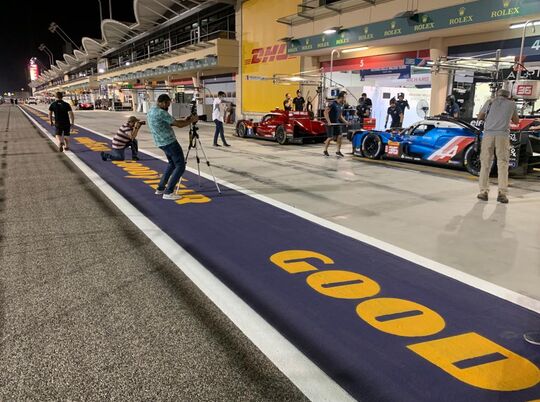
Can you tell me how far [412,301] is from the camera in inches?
127

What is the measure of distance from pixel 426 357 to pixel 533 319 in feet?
3.46

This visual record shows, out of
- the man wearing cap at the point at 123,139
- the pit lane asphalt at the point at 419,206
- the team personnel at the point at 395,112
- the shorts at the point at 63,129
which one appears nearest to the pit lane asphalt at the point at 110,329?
the pit lane asphalt at the point at 419,206

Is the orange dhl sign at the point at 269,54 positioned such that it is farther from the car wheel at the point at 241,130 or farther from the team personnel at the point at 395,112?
the team personnel at the point at 395,112

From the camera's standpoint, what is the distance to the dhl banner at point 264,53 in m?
23.0

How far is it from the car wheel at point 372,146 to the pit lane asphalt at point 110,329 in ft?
25.2

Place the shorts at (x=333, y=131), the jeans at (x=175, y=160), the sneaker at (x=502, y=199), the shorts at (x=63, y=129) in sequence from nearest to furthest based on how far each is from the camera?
the jeans at (x=175, y=160), the sneaker at (x=502, y=199), the shorts at (x=333, y=131), the shorts at (x=63, y=129)

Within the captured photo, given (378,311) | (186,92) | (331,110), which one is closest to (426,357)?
(378,311)

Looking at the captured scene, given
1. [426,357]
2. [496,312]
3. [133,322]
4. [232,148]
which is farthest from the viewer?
[232,148]

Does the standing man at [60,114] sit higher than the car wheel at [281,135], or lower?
higher

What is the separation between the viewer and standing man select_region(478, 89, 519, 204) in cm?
639

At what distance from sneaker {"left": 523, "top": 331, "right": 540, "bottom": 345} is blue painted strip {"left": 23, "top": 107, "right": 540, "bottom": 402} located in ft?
0.12

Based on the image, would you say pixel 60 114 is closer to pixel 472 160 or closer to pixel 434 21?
pixel 472 160

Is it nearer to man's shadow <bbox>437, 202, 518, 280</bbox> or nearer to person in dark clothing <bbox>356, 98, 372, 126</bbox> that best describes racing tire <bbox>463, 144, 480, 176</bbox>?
man's shadow <bbox>437, 202, 518, 280</bbox>

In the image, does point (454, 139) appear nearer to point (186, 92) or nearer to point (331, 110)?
point (331, 110)
